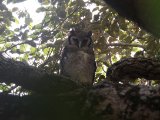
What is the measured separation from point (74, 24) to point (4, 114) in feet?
11.6

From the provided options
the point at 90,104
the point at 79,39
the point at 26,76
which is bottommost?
the point at 90,104

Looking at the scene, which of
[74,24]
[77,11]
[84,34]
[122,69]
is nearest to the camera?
[122,69]

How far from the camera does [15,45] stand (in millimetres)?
4629

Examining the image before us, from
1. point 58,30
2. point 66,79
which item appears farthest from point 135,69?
point 58,30

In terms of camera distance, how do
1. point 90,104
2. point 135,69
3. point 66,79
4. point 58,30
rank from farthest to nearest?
1. point 58,30
2. point 135,69
3. point 66,79
4. point 90,104

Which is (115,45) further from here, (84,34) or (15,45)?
(15,45)

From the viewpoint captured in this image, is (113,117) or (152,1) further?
(152,1)

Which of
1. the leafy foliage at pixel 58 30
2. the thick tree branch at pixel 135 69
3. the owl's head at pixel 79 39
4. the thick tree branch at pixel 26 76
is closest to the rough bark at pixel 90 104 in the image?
the thick tree branch at pixel 26 76

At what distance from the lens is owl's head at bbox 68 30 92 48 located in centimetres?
591

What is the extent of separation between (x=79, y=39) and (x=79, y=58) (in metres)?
0.65

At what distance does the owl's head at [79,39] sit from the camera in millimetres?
5906

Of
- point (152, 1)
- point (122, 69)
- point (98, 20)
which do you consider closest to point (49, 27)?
point (98, 20)

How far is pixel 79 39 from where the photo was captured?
6152 mm

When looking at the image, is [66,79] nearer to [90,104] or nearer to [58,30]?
[90,104]
